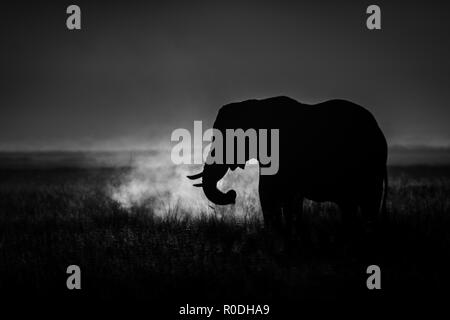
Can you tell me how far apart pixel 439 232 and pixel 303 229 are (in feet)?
7.69

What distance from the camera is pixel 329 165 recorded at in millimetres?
6977

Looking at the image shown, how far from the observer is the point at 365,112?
7133mm

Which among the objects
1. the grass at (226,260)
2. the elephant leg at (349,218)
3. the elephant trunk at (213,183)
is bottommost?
the grass at (226,260)

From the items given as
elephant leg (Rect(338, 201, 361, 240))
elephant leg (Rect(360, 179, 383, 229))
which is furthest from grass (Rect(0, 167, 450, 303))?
elephant leg (Rect(360, 179, 383, 229))

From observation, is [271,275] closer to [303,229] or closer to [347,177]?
[303,229]

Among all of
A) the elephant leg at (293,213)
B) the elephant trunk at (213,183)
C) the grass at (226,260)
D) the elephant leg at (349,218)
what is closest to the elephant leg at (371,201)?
the elephant leg at (349,218)

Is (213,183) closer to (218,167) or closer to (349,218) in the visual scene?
(218,167)

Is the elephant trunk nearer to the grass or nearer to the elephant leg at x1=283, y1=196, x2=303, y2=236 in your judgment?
the grass

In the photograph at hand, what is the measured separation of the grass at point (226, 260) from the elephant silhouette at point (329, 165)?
579 mm

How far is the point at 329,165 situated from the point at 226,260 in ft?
8.61

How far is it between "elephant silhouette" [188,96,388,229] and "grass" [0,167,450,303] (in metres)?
0.58

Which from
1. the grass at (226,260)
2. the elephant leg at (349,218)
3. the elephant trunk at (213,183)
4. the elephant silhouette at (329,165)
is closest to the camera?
the grass at (226,260)

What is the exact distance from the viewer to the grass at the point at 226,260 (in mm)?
4840

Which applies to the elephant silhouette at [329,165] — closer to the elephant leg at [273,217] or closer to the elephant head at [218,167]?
the elephant leg at [273,217]
